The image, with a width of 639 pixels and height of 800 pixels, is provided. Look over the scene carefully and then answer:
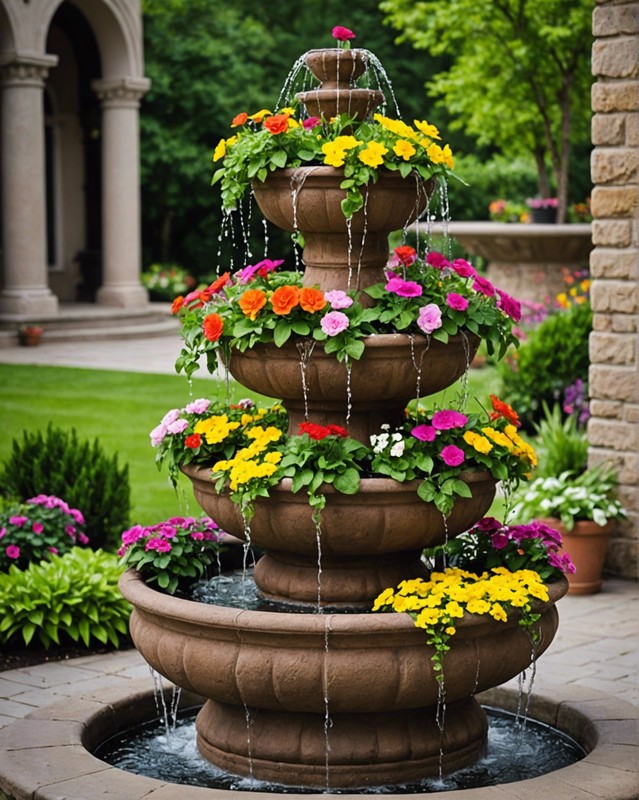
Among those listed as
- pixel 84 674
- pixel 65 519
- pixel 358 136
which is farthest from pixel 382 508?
pixel 65 519

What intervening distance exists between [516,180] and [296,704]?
29.9m

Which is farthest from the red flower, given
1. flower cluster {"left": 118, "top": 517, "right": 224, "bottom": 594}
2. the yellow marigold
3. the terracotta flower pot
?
the terracotta flower pot

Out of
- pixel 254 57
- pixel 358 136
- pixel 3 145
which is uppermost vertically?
pixel 254 57

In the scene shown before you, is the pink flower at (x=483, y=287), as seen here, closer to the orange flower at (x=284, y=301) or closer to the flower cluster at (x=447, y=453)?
the flower cluster at (x=447, y=453)

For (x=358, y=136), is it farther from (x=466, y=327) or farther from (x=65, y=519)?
(x=65, y=519)

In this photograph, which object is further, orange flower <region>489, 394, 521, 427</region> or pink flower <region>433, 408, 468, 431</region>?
orange flower <region>489, 394, 521, 427</region>

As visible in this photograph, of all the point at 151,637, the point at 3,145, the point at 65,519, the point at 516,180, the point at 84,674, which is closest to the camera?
the point at 151,637

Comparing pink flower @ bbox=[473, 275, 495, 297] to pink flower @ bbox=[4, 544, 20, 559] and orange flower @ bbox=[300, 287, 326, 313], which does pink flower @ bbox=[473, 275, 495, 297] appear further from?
pink flower @ bbox=[4, 544, 20, 559]

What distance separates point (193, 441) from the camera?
548 cm

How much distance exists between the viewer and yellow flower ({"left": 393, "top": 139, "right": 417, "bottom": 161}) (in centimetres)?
519

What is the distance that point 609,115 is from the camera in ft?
29.9

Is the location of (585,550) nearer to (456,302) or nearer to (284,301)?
(456,302)

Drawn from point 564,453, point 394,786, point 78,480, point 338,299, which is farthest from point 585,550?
point 338,299

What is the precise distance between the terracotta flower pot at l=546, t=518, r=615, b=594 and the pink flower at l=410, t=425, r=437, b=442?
3957 mm
